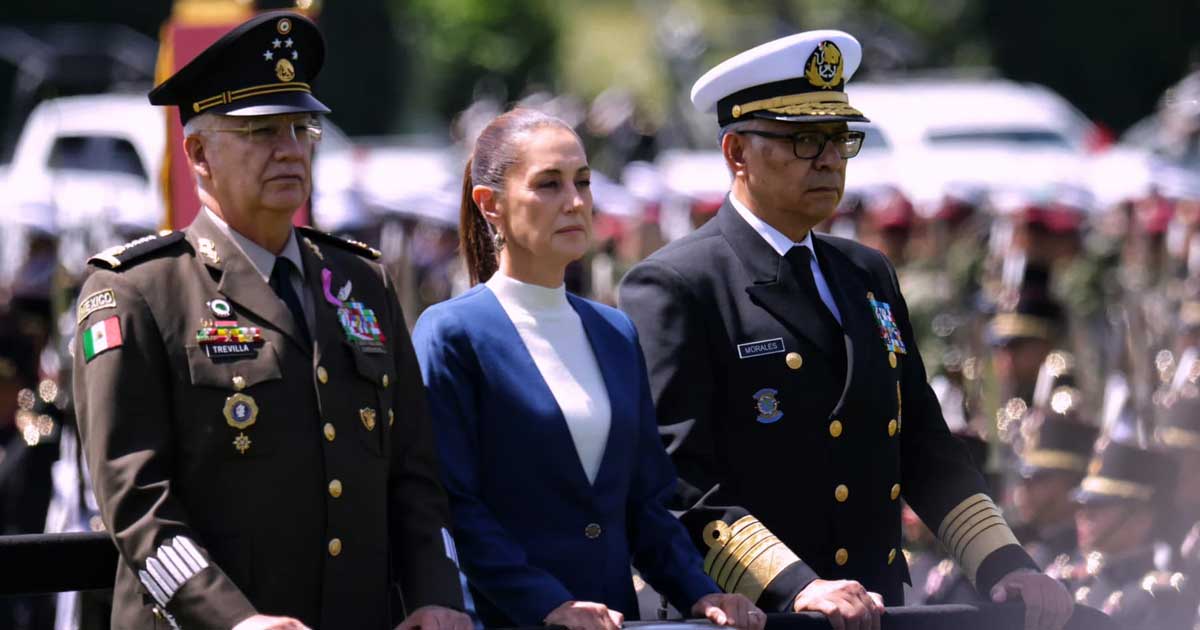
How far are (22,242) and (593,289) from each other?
4.37 meters

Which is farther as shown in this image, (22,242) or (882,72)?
(882,72)

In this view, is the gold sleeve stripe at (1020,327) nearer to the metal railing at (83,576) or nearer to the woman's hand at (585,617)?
the metal railing at (83,576)

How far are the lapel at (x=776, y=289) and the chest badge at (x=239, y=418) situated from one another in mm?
1299

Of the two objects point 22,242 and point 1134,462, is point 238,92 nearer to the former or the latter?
point 1134,462

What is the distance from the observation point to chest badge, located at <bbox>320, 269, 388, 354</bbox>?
4.29 m

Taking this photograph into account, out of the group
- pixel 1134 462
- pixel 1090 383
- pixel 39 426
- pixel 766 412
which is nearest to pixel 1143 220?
pixel 1090 383

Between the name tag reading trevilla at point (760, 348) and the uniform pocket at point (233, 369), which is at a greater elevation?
the uniform pocket at point (233, 369)

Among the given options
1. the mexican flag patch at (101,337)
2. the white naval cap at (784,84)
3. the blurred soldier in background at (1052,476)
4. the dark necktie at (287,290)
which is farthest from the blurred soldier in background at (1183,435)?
the mexican flag patch at (101,337)

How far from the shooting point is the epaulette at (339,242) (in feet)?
14.7

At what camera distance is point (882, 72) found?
80.0ft

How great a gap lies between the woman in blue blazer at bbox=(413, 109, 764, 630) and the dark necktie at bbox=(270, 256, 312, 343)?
1.12ft

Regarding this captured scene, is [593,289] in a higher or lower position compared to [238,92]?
lower

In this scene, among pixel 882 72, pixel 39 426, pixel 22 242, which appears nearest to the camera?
pixel 39 426

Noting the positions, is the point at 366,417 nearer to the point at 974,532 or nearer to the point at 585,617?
the point at 585,617
